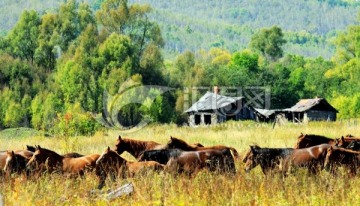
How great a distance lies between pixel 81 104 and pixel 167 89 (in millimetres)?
11539

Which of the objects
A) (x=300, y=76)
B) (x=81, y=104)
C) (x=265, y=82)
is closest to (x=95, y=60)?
(x=81, y=104)

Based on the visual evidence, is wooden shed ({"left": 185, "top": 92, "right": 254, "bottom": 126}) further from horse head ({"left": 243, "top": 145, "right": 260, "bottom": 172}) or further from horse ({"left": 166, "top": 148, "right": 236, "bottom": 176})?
horse head ({"left": 243, "top": 145, "right": 260, "bottom": 172})

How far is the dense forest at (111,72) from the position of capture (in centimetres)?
6844

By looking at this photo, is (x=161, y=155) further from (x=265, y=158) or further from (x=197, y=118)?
(x=197, y=118)

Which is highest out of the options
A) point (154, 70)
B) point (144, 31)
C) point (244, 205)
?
point (144, 31)

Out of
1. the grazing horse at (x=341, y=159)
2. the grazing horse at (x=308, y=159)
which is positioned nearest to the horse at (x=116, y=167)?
the grazing horse at (x=308, y=159)

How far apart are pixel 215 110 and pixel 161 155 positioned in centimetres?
5371

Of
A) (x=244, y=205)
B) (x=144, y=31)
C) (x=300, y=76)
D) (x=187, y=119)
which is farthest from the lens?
(x=300, y=76)

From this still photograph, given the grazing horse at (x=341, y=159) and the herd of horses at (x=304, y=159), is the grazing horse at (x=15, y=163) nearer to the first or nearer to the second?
the herd of horses at (x=304, y=159)

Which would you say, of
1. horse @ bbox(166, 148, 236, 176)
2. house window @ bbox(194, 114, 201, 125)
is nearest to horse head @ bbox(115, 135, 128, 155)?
horse @ bbox(166, 148, 236, 176)

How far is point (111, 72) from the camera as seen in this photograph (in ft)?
226

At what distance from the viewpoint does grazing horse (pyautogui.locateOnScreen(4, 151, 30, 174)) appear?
14.5 metres

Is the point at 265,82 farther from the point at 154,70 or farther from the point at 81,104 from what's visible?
the point at 81,104

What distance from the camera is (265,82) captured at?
95375mm
